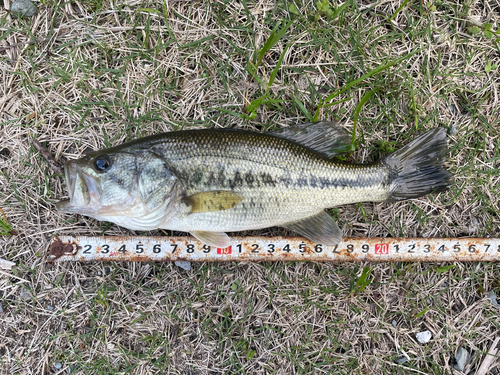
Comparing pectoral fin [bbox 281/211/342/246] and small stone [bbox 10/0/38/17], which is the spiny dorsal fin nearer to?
pectoral fin [bbox 281/211/342/246]

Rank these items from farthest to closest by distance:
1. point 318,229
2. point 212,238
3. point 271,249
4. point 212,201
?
point 271,249 < point 318,229 < point 212,238 < point 212,201

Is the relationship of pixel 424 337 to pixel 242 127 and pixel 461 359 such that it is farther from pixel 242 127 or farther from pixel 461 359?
pixel 242 127

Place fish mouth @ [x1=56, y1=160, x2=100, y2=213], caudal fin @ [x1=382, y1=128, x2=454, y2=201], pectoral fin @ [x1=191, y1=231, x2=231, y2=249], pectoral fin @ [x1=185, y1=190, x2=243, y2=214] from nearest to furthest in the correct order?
fish mouth @ [x1=56, y1=160, x2=100, y2=213]
pectoral fin @ [x1=185, y1=190, x2=243, y2=214]
pectoral fin @ [x1=191, y1=231, x2=231, y2=249]
caudal fin @ [x1=382, y1=128, x2=454, y2=201]

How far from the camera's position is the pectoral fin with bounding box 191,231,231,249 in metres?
3.21

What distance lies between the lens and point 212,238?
322 cm

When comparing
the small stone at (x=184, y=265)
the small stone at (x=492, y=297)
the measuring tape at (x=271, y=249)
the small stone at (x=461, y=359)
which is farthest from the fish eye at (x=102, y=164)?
the small stone at (x=492, y=297)

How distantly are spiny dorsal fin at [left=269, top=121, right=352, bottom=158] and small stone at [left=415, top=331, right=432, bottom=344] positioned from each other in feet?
7.13

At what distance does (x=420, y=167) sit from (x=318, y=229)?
1.21 metres

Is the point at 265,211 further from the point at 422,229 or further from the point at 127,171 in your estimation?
the point at 422,229

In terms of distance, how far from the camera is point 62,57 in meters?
3.57

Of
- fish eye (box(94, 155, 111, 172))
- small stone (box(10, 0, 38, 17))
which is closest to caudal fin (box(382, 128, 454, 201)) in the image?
fish eye (box(94, 155, 111, 172))

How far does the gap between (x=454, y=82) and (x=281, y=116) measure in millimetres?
1966

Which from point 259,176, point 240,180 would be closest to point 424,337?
point 259,176

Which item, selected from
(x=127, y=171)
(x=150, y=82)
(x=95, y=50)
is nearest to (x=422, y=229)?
(x=127, y=171)
